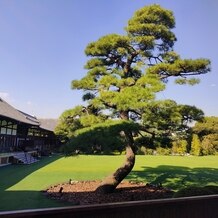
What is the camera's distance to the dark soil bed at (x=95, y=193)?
938 cm

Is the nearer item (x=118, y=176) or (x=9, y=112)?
(x=118, y=176)

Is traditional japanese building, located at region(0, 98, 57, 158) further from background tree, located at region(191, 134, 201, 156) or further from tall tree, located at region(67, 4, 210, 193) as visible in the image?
background tree, located at region(191, 134, 201, 156)

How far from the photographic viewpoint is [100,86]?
10.8 meters

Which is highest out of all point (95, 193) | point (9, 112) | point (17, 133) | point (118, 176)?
point (9, 112)

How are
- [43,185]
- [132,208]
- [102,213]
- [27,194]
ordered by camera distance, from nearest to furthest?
1. [102,213]
2. [132,208]
3. [27,194]
4. [43,185]

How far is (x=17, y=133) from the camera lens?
2561 centimetres

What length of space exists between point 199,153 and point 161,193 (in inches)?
1171

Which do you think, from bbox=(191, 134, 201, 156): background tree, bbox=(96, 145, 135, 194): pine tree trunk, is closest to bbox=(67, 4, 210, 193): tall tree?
bbox=(96, 145, 135, 194): pine tree trunk

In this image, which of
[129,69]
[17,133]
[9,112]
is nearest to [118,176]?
[129,69]

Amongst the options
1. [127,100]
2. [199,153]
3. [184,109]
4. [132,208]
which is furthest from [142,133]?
[199,153]

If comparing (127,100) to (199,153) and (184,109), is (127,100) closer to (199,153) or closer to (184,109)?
(184,109)

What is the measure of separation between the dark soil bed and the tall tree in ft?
1.83

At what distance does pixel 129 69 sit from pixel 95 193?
15.0 feet

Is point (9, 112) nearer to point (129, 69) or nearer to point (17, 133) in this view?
point (17, 133)
